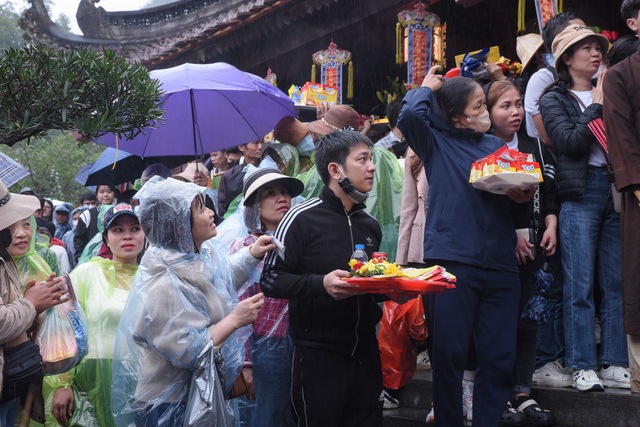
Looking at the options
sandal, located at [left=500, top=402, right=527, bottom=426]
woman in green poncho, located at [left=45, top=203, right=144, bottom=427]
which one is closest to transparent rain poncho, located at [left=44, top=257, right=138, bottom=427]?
woman in green poncho, located at [left=45, top=203, right=144, bottom=427]

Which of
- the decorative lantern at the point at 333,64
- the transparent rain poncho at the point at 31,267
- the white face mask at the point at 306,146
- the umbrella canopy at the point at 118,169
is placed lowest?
the transparent rain poncho at the point at 31,267

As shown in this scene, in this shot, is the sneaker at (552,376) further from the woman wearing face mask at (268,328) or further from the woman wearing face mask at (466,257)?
the woman wearing face mask at (268,328)

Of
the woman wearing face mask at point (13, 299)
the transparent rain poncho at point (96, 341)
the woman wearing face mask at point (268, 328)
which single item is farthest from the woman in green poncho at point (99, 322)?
the woman wearing face mask at point (268, 328)

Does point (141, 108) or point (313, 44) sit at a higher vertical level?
point (313, 44)

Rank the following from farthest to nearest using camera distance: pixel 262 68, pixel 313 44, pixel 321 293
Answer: pixel 262 68 < pixel 313 44 < pixel 321 293

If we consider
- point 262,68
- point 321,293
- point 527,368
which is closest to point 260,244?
point 321,293

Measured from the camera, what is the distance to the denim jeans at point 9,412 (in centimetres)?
391

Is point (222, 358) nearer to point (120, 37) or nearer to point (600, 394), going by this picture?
point (600, 394)

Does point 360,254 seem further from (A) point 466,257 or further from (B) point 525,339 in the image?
(B) point 525,339

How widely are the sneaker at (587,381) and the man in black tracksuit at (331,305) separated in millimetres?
1251

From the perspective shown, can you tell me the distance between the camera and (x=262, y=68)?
39.8 feet

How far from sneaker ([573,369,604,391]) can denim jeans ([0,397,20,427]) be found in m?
3.01

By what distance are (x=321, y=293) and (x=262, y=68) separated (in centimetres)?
871

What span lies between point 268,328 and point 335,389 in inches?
32.9
